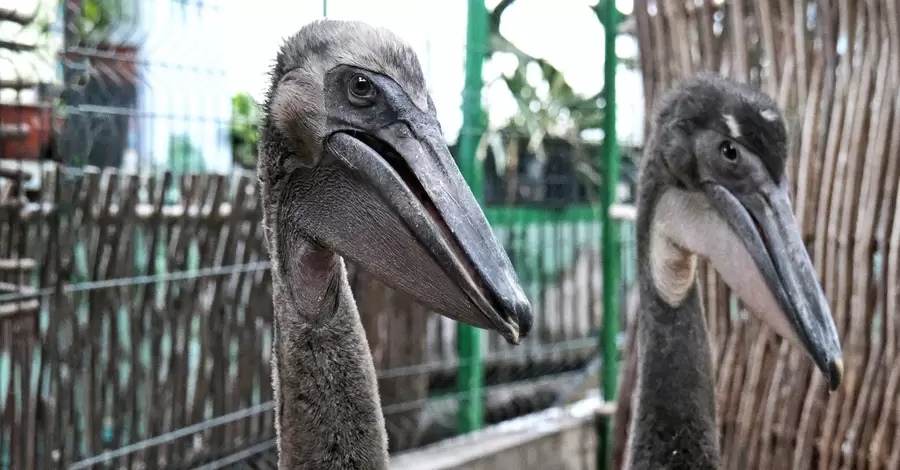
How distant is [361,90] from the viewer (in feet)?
4.61

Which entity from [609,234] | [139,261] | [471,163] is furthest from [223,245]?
[609,234]

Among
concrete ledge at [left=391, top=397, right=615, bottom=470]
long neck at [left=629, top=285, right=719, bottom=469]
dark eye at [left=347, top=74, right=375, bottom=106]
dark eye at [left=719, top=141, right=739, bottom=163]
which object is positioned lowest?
concrete ledge at [left=391, top=397, right=615, bottom=470]

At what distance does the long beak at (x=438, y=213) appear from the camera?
1.23 meters

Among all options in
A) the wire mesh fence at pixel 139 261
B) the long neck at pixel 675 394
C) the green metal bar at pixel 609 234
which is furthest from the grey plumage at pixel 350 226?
the green metal bar at pixel 609 234

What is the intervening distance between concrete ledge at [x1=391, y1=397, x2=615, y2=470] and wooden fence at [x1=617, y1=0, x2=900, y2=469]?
93cm

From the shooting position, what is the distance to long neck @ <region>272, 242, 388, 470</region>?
5.04 ft

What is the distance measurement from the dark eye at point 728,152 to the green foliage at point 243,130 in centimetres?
201

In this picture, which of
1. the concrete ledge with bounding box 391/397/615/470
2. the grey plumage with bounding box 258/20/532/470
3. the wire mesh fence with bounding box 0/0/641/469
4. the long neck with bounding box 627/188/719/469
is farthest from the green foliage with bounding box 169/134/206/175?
the long neck with bounding box 627/188/719/469

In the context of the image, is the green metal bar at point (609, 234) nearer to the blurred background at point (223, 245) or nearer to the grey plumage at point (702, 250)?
the blurred background at point (223, 245)

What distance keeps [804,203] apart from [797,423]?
2.87 ft

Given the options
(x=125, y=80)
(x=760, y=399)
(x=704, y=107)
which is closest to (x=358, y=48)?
(x=704, y=107)

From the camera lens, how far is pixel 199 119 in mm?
3213

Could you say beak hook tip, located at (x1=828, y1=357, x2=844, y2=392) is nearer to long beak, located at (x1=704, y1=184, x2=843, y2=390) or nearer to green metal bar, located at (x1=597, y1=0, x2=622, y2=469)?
long beak, located at (x1=704, y1=184, x2=843, y2=390)

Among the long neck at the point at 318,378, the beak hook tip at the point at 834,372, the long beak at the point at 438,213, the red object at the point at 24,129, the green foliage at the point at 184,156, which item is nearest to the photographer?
the long beak at the point at 438,213
